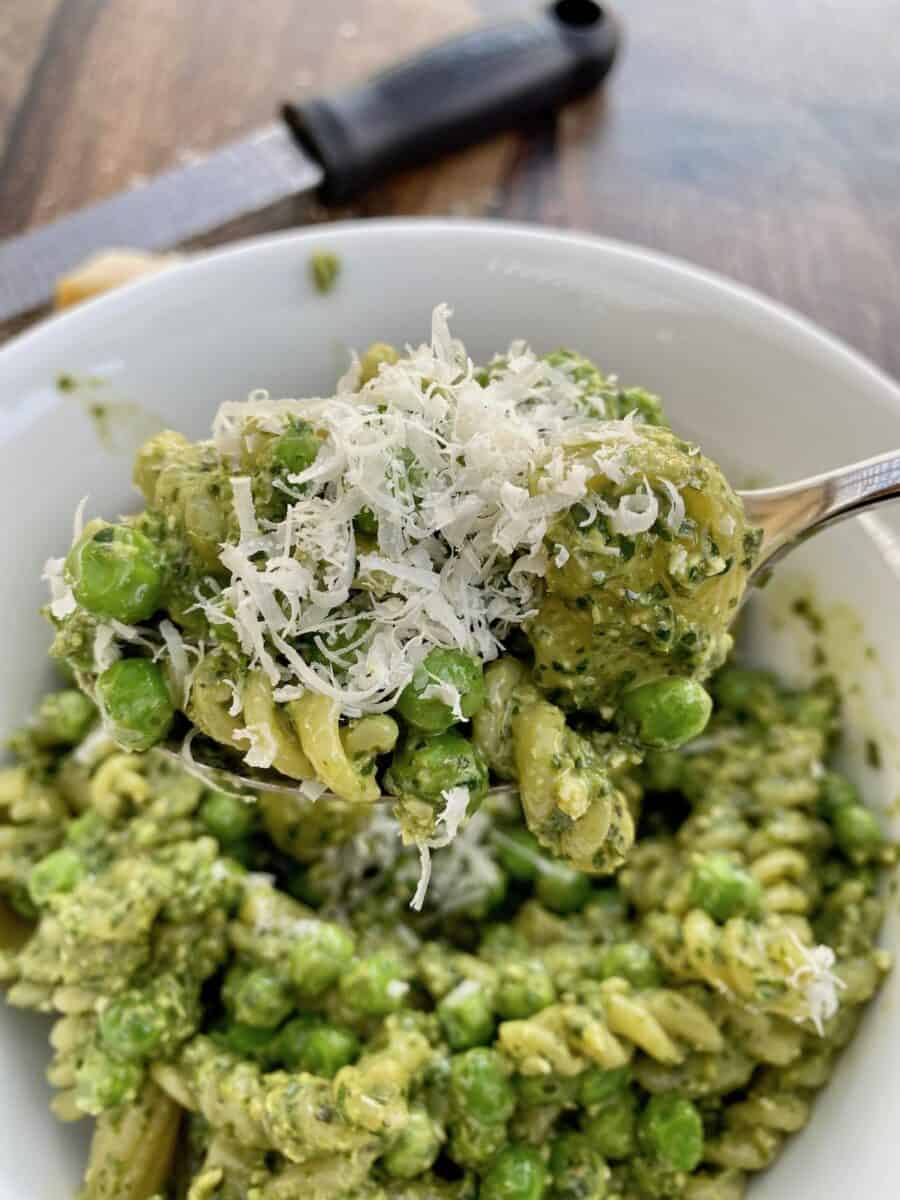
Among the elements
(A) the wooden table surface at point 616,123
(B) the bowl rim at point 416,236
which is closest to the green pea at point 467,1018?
(B) the bowl rim at point 416,236

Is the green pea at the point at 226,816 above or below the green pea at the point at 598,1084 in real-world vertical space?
above

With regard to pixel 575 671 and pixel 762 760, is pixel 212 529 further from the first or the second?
pixel 762 760

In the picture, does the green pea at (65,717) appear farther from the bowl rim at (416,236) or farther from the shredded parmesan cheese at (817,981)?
the shredded parmesan cheese at (817,981)

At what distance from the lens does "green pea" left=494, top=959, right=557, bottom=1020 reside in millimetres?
2354

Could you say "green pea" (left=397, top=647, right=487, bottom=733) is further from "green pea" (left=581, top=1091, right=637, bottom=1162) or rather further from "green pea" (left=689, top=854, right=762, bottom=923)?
"green pea" (left=581, top=1091, right=637, bottom=1162)

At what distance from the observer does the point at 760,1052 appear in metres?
2.34

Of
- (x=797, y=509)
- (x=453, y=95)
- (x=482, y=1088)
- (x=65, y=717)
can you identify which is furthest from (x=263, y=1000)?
(x=453, y=95)

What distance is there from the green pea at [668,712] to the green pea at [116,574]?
Result: 0.92m

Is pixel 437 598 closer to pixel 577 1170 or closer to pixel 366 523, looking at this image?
pixel 366 523

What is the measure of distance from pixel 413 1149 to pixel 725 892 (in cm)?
84

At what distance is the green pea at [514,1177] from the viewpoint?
218cm

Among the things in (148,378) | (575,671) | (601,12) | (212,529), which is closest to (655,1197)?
(575,671)

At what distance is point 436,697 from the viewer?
5.94 feet

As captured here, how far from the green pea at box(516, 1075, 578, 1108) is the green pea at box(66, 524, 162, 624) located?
1246mm
